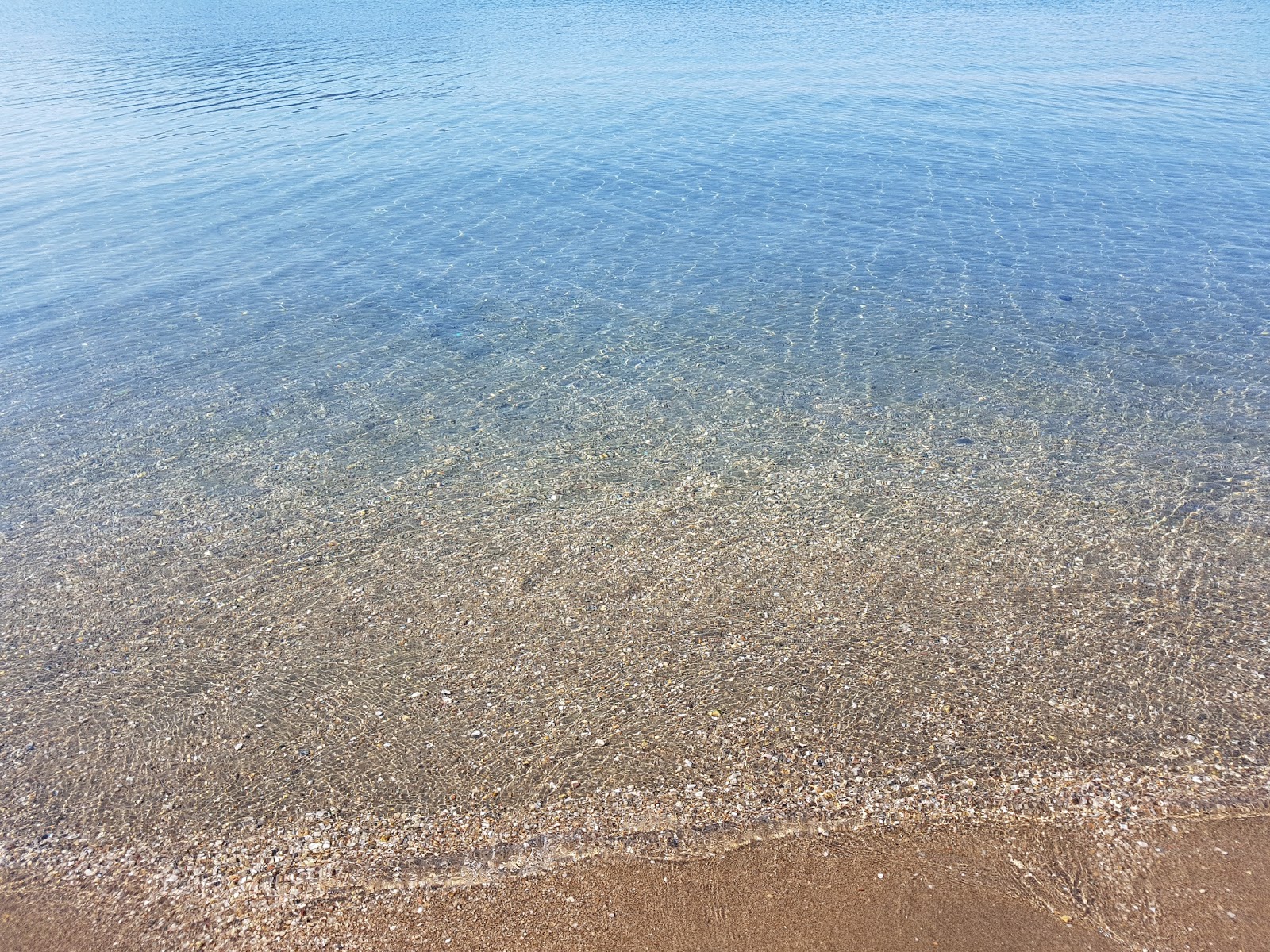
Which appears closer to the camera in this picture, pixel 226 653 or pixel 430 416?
pixel 226 653

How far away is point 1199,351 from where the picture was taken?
385 inches

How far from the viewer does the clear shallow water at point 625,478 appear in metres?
5.05

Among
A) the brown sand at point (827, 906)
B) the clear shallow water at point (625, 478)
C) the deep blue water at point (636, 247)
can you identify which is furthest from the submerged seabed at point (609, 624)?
the deep blue water at point (636, 247)

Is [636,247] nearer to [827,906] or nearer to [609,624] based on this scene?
[609,624]

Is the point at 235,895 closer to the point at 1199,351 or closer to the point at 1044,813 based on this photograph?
the point at 1044,813

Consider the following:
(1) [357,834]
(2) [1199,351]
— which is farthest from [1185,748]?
(2) [1199,351]

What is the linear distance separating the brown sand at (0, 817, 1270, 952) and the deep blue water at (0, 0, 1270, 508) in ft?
14.8

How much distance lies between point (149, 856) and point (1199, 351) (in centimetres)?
1074

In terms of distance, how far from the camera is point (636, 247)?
1341 centimetres

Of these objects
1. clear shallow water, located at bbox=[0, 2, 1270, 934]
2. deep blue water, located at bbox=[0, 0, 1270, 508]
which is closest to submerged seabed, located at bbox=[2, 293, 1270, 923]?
clear shallow water, located at bbox=[0, 2, 1270, 934]

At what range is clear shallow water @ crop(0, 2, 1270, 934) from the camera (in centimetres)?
505

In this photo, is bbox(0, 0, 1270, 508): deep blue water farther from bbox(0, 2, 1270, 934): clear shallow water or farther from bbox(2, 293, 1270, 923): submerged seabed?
bbox(2, 293, 1270, 923): submerged seabed

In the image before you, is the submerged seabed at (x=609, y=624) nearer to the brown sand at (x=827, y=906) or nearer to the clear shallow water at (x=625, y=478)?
the clear shallow water at (x=625, y=478)

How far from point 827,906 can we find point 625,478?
13.8ft
